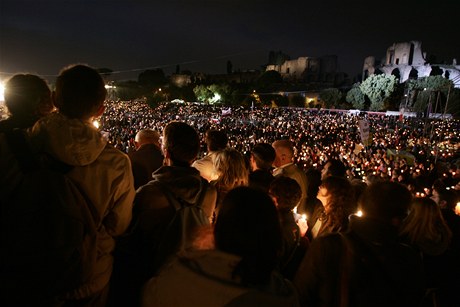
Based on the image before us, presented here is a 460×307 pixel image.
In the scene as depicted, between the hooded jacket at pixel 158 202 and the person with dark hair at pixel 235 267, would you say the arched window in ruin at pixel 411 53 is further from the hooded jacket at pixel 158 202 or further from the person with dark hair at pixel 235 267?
the person with dark hair at pixel 235 267

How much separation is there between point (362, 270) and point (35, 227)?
64.0 inches

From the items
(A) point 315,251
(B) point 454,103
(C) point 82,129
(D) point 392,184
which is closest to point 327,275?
(A) point 315,251

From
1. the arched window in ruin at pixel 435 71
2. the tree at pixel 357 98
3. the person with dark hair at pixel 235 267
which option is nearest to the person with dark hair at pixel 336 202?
the person with dark hair at pixel 235 267

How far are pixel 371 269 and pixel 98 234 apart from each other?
58.6 inches

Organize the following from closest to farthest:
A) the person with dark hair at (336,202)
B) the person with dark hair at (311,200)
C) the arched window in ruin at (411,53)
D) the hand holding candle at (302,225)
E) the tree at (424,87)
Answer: the person with dark hair at (336,202) → the hand holding candle at (302,225) → the person with dark hair at (311,200) → the tree at (424,87) → the arched window in ruin at (411,53)

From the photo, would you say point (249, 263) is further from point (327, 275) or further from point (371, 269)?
point (371, 269)

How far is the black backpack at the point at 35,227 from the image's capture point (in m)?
1.26

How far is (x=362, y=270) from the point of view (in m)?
1.67

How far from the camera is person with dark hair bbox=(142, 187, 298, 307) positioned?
1.09 meters

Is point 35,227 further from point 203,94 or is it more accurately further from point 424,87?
point 203,94

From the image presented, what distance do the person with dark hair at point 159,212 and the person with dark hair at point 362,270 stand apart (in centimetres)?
70

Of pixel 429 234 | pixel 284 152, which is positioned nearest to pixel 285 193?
pixel 429 234

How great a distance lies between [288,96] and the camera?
2781 inches

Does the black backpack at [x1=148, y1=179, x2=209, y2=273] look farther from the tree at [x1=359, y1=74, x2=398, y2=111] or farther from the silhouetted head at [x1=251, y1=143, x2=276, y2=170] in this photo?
the tree at [x1=359, y1=74, x2=398, y2=111]
